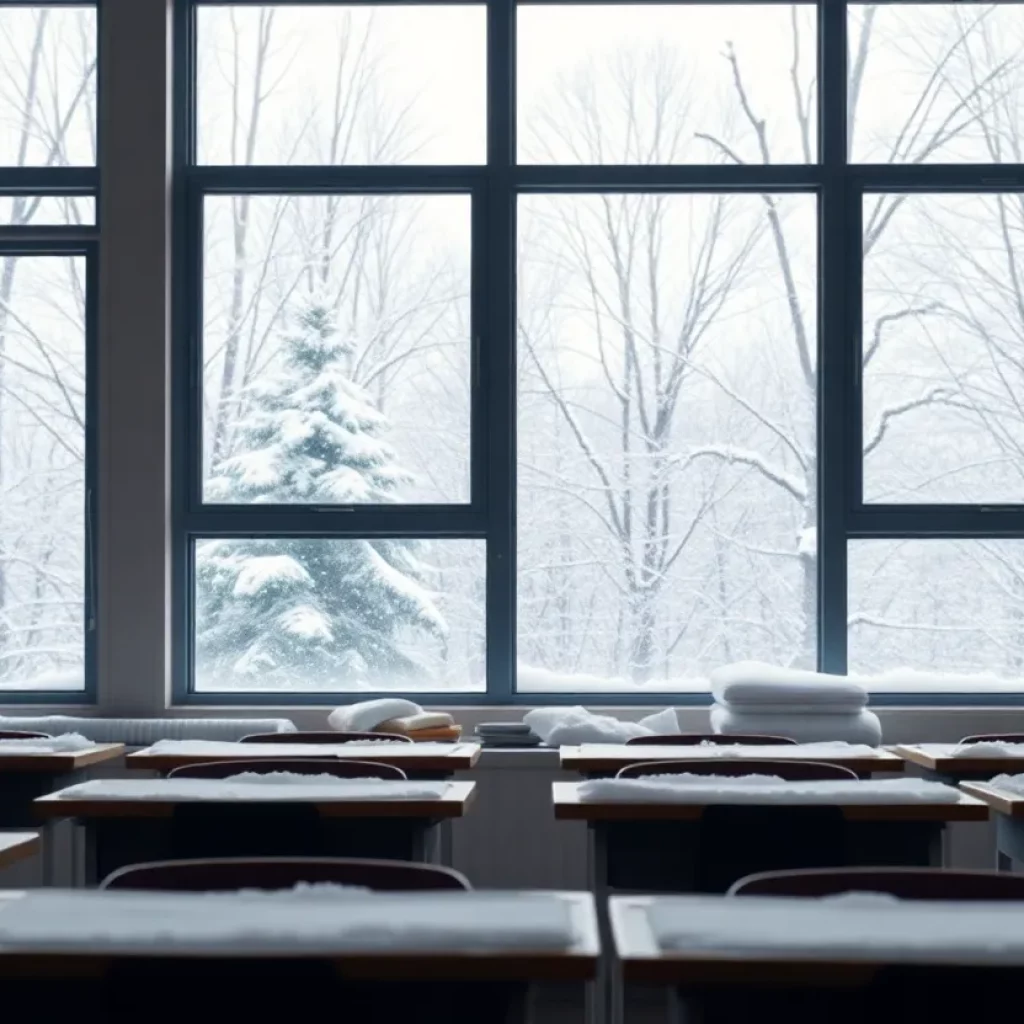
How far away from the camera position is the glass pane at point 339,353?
5.67 metres

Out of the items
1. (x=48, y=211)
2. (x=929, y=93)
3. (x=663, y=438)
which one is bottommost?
(x=663, y=438)

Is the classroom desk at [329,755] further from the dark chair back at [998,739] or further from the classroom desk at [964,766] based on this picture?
the dark chair back at [998,739]

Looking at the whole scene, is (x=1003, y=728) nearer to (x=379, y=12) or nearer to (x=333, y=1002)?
(x=379, y=12)

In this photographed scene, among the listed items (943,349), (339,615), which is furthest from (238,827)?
(943,349)

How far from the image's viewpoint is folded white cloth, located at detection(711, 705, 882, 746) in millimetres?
5090

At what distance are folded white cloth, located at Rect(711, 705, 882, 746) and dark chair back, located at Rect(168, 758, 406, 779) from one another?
6.55 feet

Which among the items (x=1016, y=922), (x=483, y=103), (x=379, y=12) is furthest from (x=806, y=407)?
(x=1016, y=922)

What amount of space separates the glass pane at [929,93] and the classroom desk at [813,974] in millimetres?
4600

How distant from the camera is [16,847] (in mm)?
2314

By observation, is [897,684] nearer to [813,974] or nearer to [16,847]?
[16,847]

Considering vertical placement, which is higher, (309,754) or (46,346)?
(46,346)

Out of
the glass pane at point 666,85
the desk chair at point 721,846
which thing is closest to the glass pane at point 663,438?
the glass pane at point 666,85

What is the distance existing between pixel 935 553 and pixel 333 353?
95.3 inches

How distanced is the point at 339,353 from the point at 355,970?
4365mm
